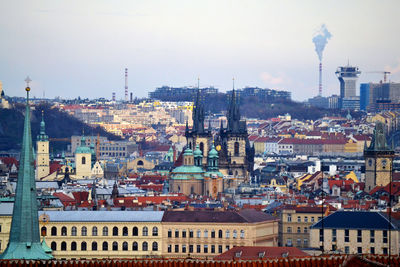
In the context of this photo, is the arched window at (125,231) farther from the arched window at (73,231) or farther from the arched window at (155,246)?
the arched window at (73,231)

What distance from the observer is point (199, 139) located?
15125cm

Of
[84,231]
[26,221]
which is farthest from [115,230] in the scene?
[26,221]

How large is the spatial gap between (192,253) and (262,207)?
65.7 ft

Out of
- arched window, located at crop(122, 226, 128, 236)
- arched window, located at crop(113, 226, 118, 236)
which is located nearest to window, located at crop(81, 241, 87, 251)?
arched window, located at crop(113, 226, 118, 236)

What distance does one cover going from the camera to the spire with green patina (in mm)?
36844

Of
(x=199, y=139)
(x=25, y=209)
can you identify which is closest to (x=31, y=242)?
(x=25, y=209)

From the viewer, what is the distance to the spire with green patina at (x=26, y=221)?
3684 cm

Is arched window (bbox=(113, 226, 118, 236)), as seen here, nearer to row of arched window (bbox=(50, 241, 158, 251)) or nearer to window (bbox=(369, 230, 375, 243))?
row of arched window (bbox=(50, 241, 158, 251))

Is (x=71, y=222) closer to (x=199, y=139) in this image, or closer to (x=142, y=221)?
(x=142, y=221)

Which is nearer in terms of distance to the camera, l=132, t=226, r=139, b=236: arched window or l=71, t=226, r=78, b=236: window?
l=71, t=226, r=78, b=236: window

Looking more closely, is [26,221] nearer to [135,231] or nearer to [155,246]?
[135,231]

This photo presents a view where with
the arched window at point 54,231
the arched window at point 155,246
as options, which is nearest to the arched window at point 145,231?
the arched window at point 155,246

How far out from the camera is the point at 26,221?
36969 millimetres

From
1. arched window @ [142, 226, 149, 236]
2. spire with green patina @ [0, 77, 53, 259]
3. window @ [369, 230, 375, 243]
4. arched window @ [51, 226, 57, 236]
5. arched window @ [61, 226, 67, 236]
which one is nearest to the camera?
spire with green patina @ [0, 77, 53, 259]
